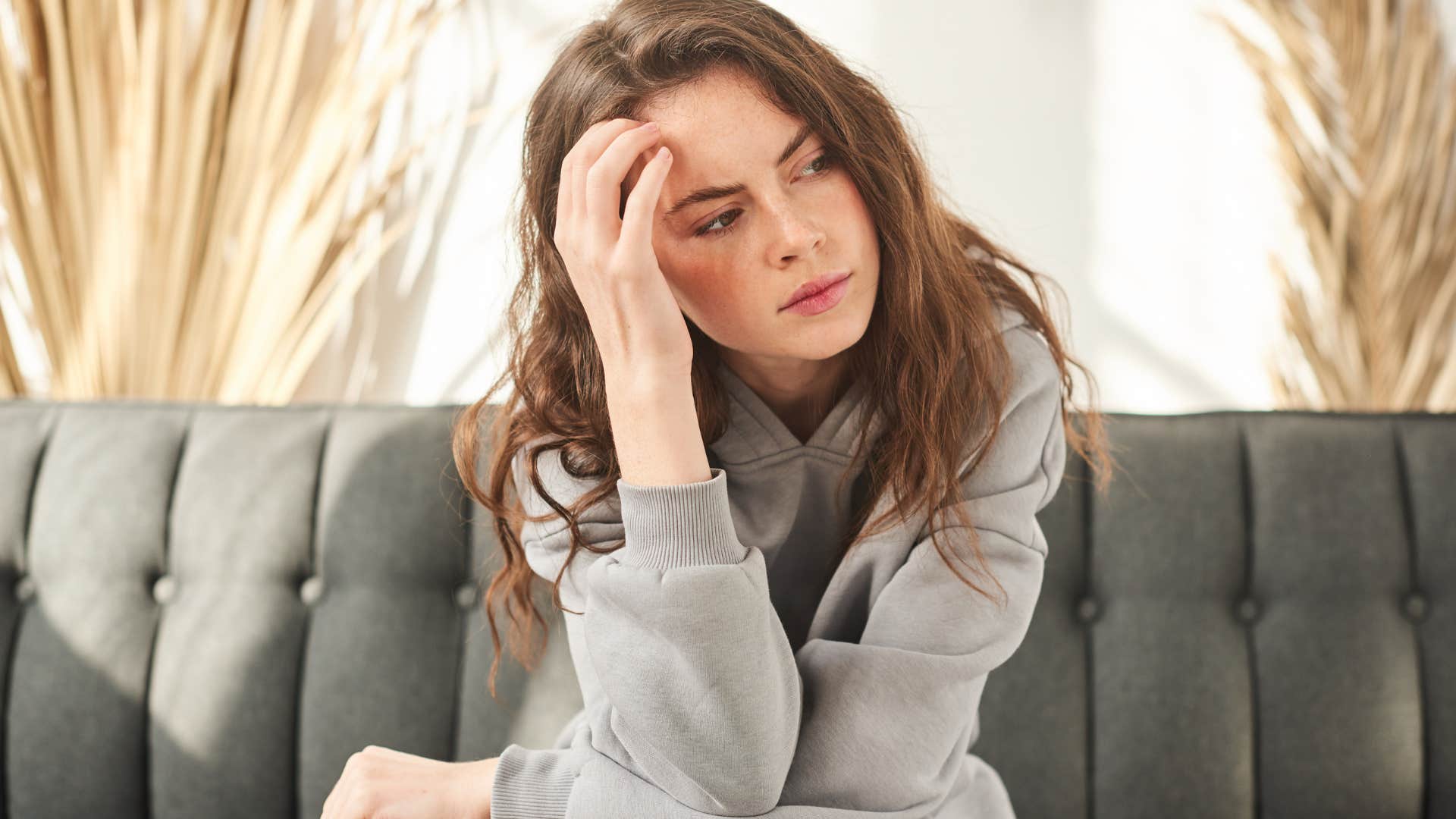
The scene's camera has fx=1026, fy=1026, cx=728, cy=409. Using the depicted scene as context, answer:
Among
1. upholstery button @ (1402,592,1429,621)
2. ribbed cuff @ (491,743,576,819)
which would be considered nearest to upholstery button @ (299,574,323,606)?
ribbed cuff @ (491,743,576,819)

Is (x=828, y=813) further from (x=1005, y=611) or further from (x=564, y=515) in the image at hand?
(x=564, y=515)

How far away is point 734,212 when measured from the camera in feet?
2.81

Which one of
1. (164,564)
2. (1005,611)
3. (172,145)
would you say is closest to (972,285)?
(1005,611)

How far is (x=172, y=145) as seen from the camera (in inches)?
65.3

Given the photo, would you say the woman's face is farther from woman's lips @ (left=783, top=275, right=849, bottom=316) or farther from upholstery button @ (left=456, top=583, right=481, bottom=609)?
upholstery button @ (left=456, top=583, right=481, bottom=609)

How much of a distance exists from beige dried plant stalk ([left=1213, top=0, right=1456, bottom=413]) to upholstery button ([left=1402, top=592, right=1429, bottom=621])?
45 centimetres

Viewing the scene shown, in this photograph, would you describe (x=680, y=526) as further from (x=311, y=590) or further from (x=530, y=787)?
(x=311, y=590)

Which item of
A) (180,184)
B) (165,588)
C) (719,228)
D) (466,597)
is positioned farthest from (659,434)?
(180,184)

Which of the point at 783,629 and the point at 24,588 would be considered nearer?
the point at 783,629

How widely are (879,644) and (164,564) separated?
39.2 inches

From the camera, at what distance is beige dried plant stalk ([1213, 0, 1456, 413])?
156cm

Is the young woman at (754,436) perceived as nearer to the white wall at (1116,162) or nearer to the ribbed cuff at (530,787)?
the ribbed cuff at (530,787)

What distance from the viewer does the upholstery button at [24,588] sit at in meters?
1.38

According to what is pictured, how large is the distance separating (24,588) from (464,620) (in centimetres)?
61
